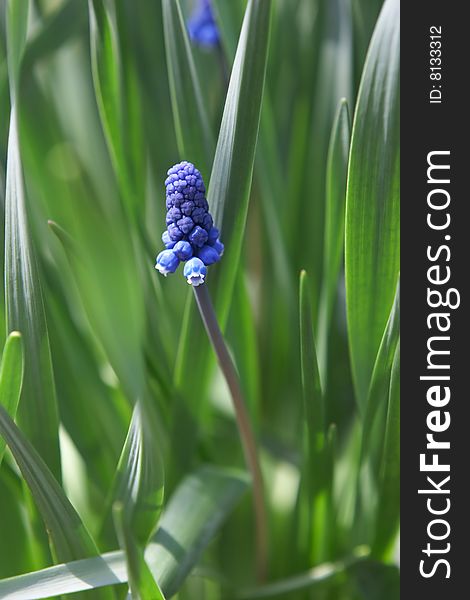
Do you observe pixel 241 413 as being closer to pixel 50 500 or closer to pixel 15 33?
pixel 50 500

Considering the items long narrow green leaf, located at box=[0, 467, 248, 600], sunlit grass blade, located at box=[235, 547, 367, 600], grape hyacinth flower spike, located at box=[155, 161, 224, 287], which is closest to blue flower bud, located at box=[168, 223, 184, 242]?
grape hyacinth flower spike, located at box=[155, 161, 224, 287]

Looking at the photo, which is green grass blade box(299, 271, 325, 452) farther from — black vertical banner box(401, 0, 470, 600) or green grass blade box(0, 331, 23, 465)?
green grass blade box(0, 331, 23, 465)

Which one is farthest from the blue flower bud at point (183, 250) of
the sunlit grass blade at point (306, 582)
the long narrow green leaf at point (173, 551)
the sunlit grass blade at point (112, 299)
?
the sunlit grass blade at point (306, 582)

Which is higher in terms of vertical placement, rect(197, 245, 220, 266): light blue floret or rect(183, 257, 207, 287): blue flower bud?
rect(197, 245, 220, 266): light blue floret

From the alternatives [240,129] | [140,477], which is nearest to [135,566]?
[140,477]

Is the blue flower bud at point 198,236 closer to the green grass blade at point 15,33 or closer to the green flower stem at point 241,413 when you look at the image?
the green flower stem at point 241,413
